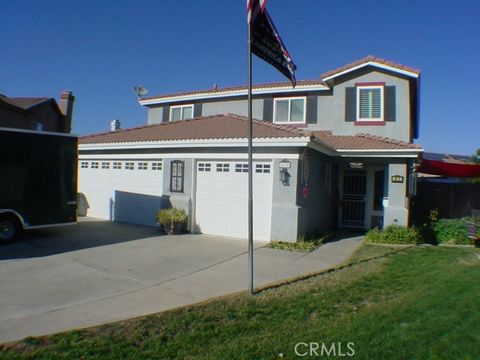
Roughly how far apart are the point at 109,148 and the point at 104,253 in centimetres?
684

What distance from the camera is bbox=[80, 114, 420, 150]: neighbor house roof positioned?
36.5 feet

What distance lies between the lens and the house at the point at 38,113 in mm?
24906

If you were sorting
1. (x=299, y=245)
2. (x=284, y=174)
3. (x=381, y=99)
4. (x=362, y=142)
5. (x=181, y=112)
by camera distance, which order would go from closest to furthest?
(x=299, y=245) → (x=284, y=174) → (x=362, y=142) → (x=381, y=99) → (x=181, y=112)

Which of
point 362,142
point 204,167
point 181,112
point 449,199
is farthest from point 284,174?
point 181,112

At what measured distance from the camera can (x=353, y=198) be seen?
14250 millimetres

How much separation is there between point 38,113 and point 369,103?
25005 mm

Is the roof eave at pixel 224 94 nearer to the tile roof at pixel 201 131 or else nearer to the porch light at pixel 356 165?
the tile roof at pixel 201 131

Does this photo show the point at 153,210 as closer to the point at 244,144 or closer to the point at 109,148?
the point at 109,148

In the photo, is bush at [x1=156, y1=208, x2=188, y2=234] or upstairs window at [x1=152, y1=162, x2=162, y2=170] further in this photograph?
upstairs window at [x1=152, y1=162, x2=162, y2=170]

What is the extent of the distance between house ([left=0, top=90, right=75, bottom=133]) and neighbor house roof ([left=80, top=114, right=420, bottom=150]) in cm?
1261

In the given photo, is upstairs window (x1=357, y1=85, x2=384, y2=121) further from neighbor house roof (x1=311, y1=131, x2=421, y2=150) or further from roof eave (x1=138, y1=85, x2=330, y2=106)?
roof eave (x1=138, y1=85, x2=330, y2=106)

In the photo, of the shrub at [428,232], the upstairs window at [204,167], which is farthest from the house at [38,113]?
the shrub at [428,232]

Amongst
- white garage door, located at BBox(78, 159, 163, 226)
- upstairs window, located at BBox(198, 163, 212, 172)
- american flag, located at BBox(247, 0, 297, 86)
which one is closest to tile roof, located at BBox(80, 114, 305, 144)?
upstairs window, located at BBox(198, 163, 212, 172)

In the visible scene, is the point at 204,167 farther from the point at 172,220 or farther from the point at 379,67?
the point at 379,67
